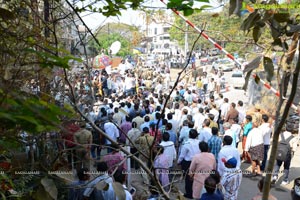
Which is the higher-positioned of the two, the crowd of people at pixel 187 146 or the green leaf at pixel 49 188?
the green leaf at pixel 49 188

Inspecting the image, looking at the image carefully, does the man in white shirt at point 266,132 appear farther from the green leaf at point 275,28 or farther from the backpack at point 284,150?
the green leaf at point 275,28

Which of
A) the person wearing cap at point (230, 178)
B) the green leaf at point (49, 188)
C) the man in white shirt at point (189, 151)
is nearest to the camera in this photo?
the green leaf at point (49, 188)

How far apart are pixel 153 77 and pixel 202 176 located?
1703 centimetres

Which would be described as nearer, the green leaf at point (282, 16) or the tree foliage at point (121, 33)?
the green leaf at point (282, 16)

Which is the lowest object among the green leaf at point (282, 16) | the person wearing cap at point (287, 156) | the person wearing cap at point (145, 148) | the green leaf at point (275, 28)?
the person wearing cap at point (287, 156)

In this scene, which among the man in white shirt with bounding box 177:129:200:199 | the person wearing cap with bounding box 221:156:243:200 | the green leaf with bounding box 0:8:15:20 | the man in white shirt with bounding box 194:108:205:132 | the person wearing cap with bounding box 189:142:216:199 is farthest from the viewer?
the man in white shirt with bounding box 194:108:205:132

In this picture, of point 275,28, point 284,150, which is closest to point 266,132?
point 284,150

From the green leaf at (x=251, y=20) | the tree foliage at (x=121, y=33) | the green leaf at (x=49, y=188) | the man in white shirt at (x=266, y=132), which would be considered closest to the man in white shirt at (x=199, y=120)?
the man in white shirt at (x=266, y=132)

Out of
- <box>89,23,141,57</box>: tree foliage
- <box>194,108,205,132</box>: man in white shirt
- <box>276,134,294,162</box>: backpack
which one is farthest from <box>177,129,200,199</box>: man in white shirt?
<box>194,108,205,132</box>: man in white shirt

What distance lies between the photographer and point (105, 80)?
17969 mm

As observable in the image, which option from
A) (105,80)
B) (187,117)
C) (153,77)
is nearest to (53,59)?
(187,117)

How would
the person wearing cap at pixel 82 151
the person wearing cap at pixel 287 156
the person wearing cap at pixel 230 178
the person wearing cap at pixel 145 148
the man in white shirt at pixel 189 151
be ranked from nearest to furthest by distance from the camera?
the person wearing cap at pixel 145 148, the person wearing cap at pixel 82 151, the person wearing cap at pixel 230 178, the man in white shirt at pixel 189 151, the person wearing cap at pixel 287 156

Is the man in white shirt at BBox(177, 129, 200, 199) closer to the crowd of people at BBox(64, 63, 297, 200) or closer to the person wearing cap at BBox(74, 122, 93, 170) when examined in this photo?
the crowd of people at BBox(64, 63, 297, 200)

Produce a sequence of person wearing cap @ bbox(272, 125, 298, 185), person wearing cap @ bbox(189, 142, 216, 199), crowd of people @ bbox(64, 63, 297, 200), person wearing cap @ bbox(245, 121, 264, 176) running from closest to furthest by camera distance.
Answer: crowd of people @ bbox(64, 63, 297, 200)
person wearing cap @ bbox(189, 142, 216, 199)
person wearing cap @ bbox(272, 125, 298, 185)
person wearing cap @ bbox(245, 121, 264, 176)
